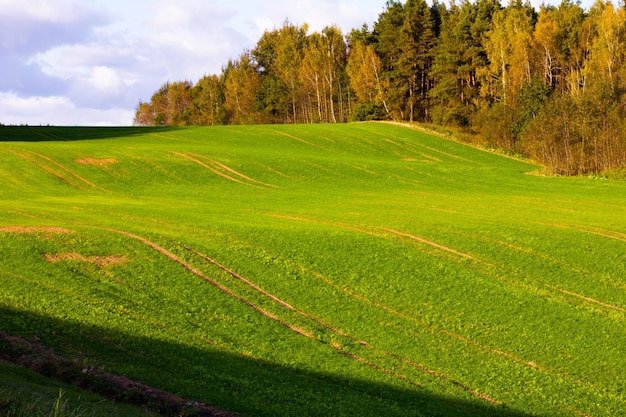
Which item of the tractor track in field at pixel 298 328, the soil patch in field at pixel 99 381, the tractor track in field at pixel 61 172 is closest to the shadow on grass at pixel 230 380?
the soil patch in field at pixel 99 381

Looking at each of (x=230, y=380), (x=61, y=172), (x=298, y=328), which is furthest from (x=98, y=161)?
(x=230, y=380)

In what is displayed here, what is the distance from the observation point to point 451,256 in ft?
119

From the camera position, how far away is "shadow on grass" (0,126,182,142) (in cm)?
9006

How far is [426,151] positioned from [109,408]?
289 ft

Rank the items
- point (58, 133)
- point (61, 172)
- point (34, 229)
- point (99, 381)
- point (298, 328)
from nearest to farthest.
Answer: point (99, 381), point (298, 328), point (34, 229), point (61, 172), point (58, 133)

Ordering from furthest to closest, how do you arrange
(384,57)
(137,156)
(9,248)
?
(384,57) → (137,156) → (9,248)

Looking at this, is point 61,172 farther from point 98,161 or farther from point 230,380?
point 230,380

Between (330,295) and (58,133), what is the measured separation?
253 feet

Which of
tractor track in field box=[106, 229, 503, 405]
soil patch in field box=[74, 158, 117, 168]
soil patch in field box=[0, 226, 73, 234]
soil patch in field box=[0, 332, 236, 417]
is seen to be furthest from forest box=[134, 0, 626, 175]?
soil patch in field box=[0, 332, 236, 417]

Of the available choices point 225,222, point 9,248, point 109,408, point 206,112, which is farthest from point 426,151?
point 206,112

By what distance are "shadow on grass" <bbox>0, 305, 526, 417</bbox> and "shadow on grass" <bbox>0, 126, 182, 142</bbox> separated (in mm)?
71903

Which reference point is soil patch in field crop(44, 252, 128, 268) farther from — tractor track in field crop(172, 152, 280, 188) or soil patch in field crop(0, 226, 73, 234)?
tractor track in field crop(172, 152, 280, 188)

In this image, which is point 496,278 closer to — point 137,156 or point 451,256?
point 451,256

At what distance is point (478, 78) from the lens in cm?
12231
